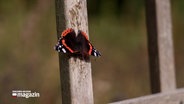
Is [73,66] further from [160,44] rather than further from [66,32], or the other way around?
[160,44]

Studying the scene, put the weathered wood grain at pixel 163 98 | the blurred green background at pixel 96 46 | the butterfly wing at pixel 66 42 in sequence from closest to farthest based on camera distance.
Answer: the butterfly wing at pixel 66 42
the weathered wood grain at pixel 163 98
the blurred green background at pixel 96 46

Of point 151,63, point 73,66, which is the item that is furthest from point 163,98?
point 73,66

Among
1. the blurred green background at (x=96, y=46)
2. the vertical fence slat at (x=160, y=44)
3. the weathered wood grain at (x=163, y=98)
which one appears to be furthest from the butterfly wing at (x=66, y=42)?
the blurred green background at (x=96, y=46)

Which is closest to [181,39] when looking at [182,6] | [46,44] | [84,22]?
[182,6]

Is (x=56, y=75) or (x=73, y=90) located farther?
(x=56, y=75)

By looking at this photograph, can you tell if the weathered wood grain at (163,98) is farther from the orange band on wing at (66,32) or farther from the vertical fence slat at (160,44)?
the orange band on wing at (66,32)

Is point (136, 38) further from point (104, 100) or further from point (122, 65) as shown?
point (104, 100)
